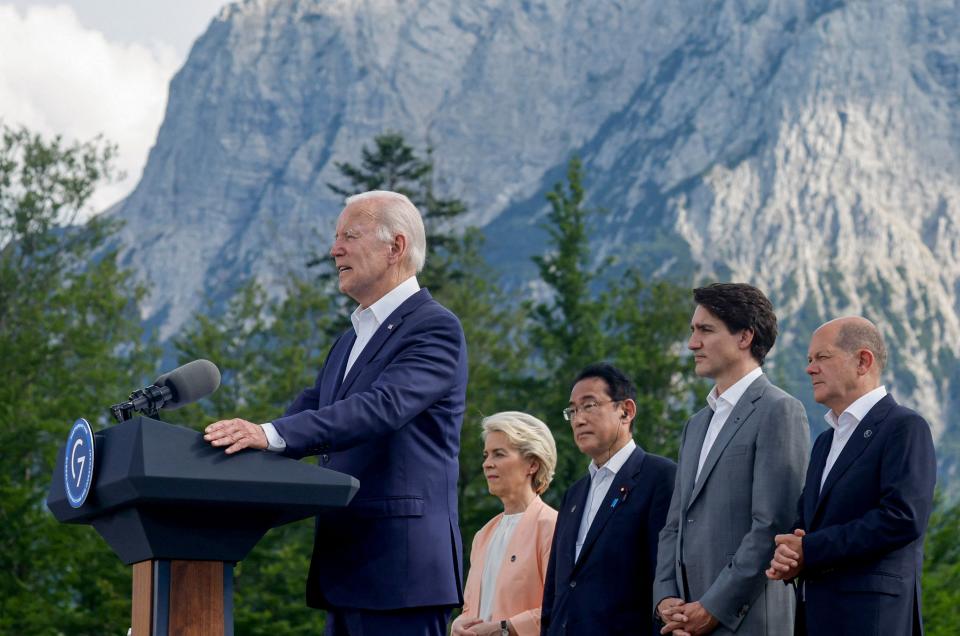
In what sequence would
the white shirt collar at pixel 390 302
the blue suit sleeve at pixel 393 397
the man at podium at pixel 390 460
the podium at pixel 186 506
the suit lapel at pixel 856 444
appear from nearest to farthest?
1. the podium at pixel 186 506
2. the blue suit sleeve at pixel 393 397
3. the man at podium at pixel 390 460
4. the white shirt collar at pixel 390 302
5. the suit lapel at pixel 856 444

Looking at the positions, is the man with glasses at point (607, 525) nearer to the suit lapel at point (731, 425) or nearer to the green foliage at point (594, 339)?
the suit lapel at point (731, 425)


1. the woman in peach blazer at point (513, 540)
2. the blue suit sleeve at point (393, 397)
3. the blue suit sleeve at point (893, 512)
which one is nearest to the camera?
the blue suit sleeve at point (393, 397)

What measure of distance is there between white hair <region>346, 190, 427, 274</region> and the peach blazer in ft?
8.28

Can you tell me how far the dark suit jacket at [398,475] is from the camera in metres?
4.15

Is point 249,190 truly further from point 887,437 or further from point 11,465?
point 887,437

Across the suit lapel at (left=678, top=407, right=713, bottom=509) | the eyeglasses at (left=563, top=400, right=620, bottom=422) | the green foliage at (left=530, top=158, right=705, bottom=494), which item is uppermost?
the green foliage at (left=530, top=158, right=705, bottom=494)

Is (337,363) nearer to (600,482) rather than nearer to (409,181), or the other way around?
(600,482)

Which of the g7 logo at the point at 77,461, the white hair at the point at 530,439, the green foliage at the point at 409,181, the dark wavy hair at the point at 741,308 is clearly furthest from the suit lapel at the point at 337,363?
the green foliage at the point at 409,181

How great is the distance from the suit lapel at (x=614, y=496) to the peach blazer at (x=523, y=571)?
1.96ft

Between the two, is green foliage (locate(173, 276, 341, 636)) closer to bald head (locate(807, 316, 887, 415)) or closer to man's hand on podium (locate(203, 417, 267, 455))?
bald head (locate(807, 316, 887, 415))

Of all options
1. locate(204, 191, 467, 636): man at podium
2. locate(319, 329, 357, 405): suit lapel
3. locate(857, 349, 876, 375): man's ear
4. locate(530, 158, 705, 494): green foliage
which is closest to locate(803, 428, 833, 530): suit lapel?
locate(857, 349, 876, 375): man's ear

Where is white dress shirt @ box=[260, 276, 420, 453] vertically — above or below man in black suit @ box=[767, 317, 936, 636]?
above

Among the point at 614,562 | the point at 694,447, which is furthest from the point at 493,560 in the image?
the point at 694,447

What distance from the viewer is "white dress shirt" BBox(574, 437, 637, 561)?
20.7 feet
